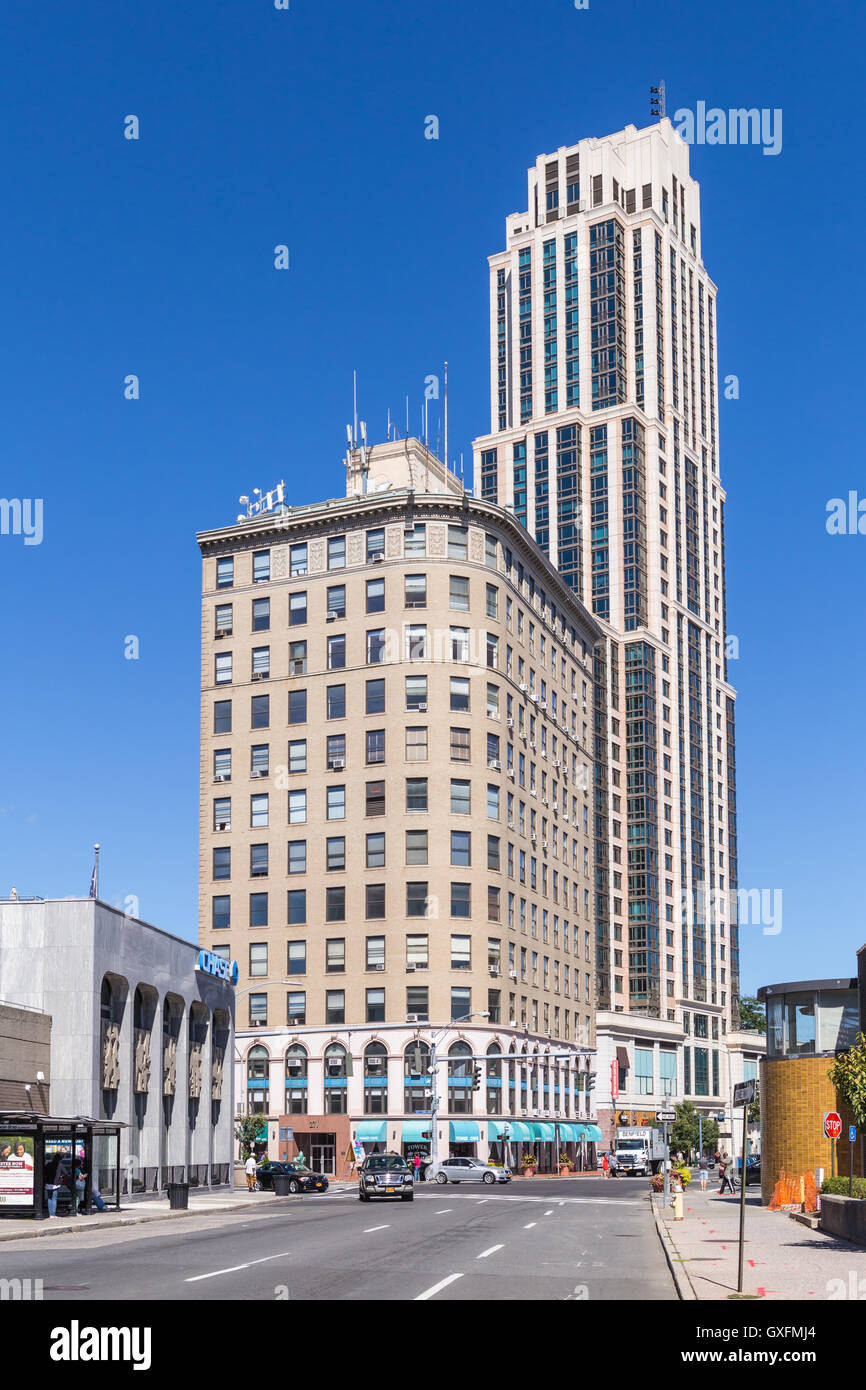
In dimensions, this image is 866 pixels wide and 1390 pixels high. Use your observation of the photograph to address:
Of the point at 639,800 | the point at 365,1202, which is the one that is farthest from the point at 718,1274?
the point at 639,800

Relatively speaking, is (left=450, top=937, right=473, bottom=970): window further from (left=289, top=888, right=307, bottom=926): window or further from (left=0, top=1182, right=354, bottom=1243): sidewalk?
(left=0, top=1182, right=354, bottom=1243): sidewalk

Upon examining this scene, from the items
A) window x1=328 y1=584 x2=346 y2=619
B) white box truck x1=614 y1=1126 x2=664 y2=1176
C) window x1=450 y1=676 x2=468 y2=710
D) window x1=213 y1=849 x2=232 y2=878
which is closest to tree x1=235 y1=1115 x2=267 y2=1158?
window x1=213 y1=849 x2=232 y2=878

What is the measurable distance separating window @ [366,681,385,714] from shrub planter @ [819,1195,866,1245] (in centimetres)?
6899

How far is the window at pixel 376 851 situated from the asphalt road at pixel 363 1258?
54546 mm

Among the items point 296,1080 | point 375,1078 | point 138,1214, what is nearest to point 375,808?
point 375,1078

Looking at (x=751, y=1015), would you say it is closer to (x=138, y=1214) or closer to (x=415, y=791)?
(x=415, y=791)

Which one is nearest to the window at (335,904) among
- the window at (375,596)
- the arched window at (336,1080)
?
the arched window at (336,1080)

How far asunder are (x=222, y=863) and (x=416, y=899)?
15.5 m

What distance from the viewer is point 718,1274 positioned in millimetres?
23219

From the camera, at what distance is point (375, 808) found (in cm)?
10225

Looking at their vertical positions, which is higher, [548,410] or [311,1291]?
[548,410]

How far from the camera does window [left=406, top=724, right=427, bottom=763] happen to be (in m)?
102

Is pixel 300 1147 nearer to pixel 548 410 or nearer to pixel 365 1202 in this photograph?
pixel 365 1202
